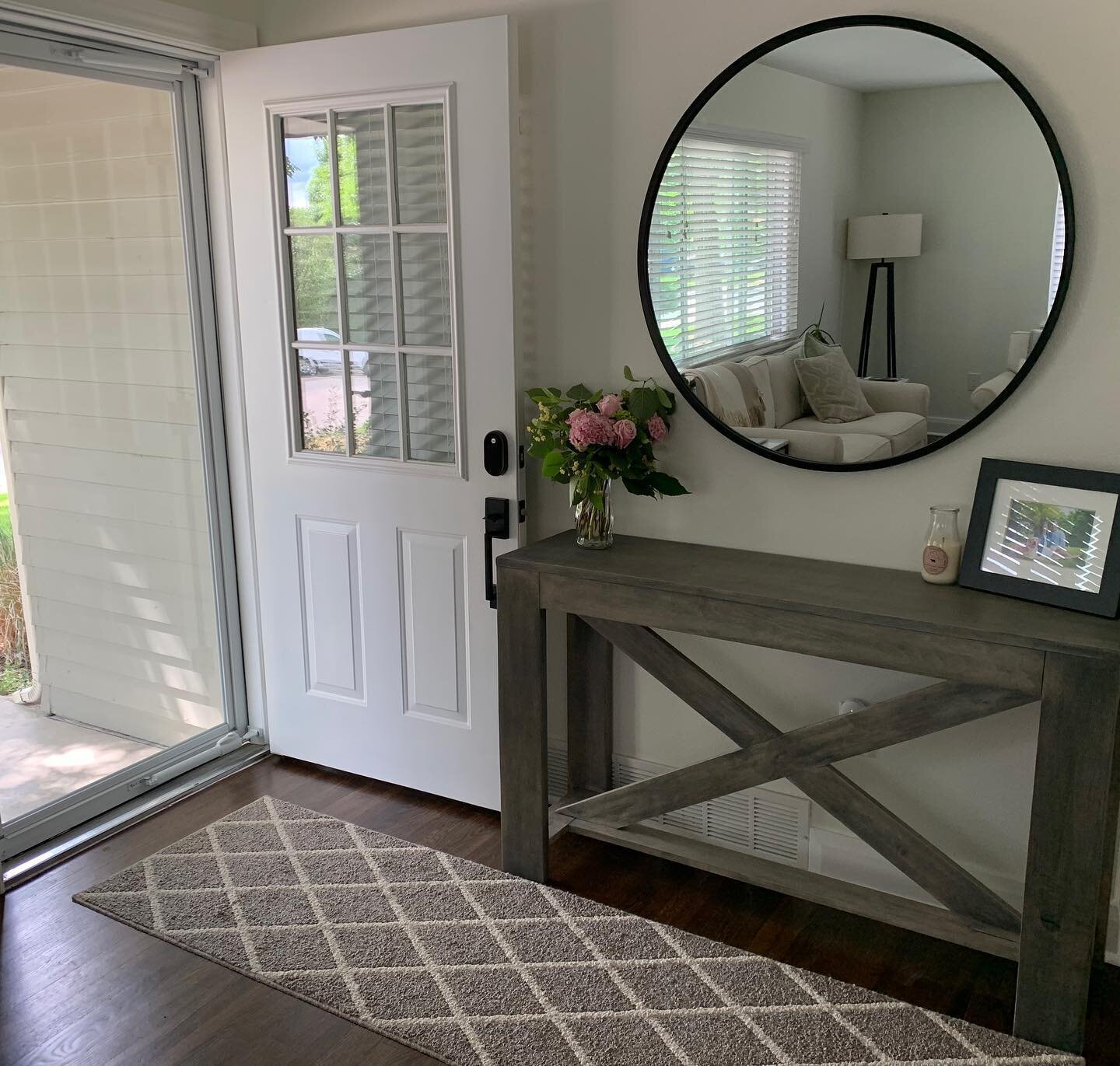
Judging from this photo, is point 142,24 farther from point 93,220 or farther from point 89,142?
point 93,220

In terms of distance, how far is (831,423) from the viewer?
2406 millimetres

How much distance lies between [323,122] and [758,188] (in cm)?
119

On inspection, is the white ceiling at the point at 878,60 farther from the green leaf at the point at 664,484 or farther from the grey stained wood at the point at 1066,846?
the grey stained wood at the point at 1066,846

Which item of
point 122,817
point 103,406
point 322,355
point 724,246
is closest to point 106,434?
point 103,406

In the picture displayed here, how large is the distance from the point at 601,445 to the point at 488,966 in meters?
1.16

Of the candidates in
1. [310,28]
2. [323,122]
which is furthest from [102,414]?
[310,28]

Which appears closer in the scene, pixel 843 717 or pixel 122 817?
pixel 843 717

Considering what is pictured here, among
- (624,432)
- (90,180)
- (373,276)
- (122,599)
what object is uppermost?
(90,180)

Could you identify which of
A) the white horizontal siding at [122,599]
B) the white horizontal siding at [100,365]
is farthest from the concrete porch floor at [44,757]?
the white horizontal siding at [100,365]

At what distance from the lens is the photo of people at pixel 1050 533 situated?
206 centimetres

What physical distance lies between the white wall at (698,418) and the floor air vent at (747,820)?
0.07 meters

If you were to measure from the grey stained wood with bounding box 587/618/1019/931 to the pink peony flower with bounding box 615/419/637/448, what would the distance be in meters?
0.41

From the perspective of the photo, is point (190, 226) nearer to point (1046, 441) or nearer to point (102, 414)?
point (102, 414)

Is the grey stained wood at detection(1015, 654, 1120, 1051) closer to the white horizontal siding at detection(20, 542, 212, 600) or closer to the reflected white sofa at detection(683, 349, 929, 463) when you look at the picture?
the reflected white sofa at detection(683, 349, 929, 463)
